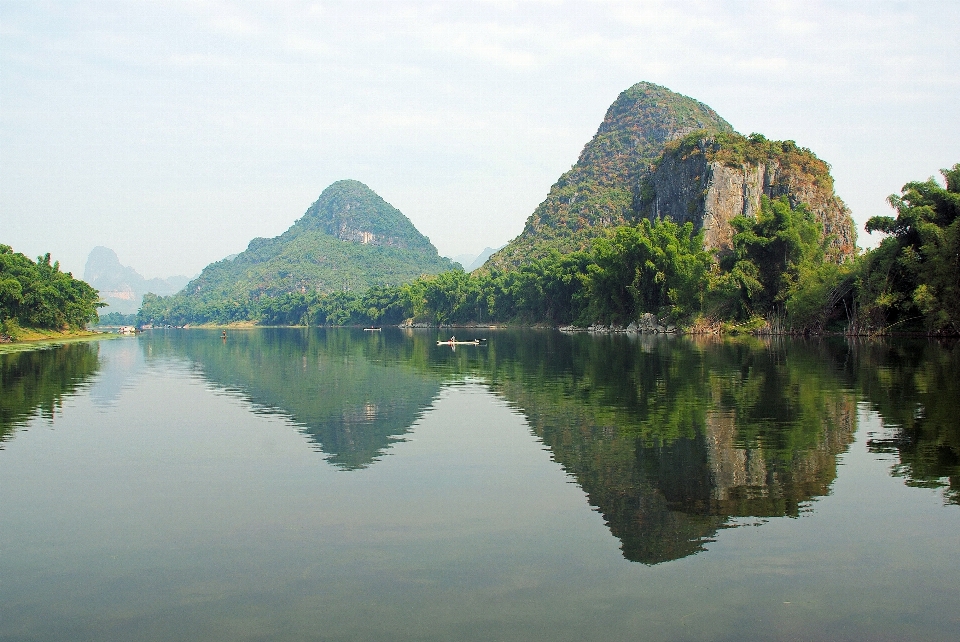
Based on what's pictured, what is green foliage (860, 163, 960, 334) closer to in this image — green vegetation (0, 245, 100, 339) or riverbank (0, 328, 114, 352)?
riverbank (0, 328, 114, 352)

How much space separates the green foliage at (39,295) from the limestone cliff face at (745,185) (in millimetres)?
79787

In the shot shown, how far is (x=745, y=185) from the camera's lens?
364ft

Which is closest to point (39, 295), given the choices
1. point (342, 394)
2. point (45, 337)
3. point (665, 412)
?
point (45, 337)

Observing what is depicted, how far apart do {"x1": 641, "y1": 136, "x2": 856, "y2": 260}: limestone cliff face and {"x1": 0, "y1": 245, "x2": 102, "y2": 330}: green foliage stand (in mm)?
79787

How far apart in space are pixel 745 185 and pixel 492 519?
4261 inches

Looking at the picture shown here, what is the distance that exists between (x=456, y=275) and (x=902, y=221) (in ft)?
343

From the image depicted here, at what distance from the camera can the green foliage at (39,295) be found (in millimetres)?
80812

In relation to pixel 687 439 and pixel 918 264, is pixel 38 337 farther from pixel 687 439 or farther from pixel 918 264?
pixel 687 439

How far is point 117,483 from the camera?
1487 centimetres

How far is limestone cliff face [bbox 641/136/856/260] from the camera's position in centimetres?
10975

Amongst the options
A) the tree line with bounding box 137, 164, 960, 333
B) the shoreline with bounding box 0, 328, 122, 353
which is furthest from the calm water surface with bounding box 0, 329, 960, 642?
the shoreline with bounding box 0, 328, 122, 353

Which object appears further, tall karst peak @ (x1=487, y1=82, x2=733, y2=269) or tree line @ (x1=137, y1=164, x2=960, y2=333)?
tall karst peak @ (x1=487, y1=82, x2=733, y2=269)

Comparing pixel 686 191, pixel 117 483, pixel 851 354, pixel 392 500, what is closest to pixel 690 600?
pixel 392 500

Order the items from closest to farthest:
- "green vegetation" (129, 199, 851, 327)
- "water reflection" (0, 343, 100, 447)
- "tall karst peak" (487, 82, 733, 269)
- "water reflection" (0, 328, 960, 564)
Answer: "water reflection" (0, 328, 960, 564) → "water reflection" (0, 343, 100, 447) → "green vegetation" (129, 199, 851, 327) → "tall karst peak" (487, 82, 733, 269)
